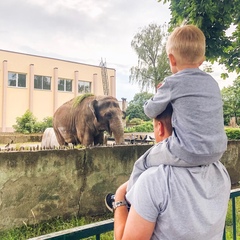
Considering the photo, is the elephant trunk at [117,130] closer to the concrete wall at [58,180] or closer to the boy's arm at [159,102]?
the concrete wall at [58,180]

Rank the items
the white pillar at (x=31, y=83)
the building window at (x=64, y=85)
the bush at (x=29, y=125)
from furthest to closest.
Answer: the building window at (x=64, y=85), the white pillar at (x=31, y=83), the bush at (x=29, y=125)

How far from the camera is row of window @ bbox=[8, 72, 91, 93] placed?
82.8 feet

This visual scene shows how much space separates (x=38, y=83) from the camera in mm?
26625

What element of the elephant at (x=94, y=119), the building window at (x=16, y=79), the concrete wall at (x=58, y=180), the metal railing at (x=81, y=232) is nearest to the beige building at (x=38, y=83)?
the building window at (x=16, y=79)

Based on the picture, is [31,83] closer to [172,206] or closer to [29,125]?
[29,125]

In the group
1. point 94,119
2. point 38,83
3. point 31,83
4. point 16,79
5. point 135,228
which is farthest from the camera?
point 38,83

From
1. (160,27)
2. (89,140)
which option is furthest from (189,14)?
(160,27)

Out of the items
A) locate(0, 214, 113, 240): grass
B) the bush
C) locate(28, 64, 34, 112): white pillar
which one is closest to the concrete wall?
locate(0, 214, 113, 240): grass

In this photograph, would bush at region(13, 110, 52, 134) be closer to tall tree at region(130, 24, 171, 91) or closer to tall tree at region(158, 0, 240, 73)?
tall tree at region(130, 24, 171, 91)

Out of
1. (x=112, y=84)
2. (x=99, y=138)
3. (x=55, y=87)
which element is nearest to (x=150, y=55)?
(x=112, y=84)

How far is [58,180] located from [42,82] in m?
23.4

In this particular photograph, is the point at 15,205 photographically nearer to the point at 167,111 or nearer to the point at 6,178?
the point at 6,178

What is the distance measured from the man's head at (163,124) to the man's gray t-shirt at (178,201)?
0.13 m

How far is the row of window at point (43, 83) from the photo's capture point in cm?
2523
